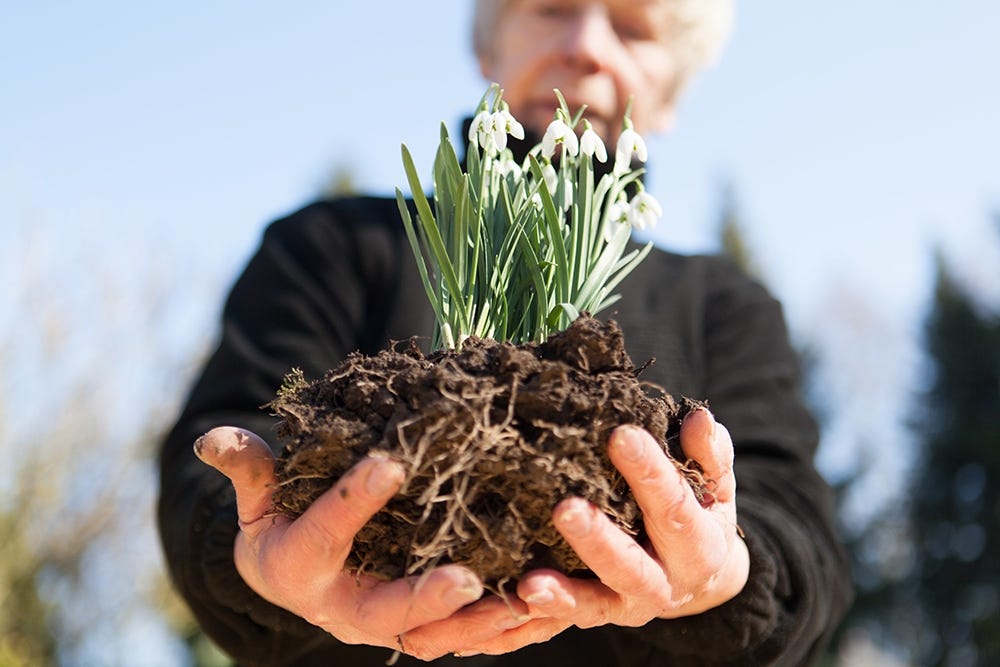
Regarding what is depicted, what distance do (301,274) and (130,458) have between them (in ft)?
40.3

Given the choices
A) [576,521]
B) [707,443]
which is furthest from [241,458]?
[707,443]

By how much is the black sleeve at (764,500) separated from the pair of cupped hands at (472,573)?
0.35m

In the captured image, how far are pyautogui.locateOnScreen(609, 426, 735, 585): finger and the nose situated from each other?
3.53 ft

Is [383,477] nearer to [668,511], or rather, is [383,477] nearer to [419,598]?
[419,598]

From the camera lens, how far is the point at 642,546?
48.1 inches

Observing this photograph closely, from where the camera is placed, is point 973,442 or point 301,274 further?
point 973,442

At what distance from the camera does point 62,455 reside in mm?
12367

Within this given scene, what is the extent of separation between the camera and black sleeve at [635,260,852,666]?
5.24ft

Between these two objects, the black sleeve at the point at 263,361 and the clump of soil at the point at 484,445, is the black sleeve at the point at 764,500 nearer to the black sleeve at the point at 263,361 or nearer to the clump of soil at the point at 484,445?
the clump of soil at the point at 484,445

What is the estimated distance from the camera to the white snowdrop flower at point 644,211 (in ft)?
4.90

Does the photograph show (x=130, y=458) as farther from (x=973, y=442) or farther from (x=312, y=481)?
(x=973, y=442)

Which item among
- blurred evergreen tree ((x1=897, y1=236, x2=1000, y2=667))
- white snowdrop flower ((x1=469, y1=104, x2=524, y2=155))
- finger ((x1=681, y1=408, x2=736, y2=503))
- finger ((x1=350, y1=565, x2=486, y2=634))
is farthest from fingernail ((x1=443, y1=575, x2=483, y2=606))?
blurred evergreen tree ((x1=897, y1=236, x2=1000, y2=667))

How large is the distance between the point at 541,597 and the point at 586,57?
1.25 metres

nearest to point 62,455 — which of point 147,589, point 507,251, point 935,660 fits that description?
point 147,589
